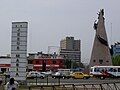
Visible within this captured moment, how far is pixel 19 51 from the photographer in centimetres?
2256

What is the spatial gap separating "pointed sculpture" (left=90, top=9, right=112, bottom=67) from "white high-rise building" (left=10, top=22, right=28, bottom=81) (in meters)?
84.5

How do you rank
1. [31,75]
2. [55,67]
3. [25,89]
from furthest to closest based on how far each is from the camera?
[55,67]
[31,75]
[25,89]

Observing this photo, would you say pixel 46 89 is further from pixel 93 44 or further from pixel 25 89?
Result: pixel 93 44

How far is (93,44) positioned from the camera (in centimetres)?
10875

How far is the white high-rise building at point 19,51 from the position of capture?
22.3 m

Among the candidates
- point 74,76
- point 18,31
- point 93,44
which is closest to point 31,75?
point 74,76

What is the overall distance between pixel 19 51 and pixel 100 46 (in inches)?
3419

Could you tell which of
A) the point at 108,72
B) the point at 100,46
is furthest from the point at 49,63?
the point at 108,72

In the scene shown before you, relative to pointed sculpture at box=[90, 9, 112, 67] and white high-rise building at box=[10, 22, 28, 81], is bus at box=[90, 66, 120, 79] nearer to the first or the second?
pointed sculpture at box=[90, 9, 112, 67]

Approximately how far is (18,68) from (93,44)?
3441 inches

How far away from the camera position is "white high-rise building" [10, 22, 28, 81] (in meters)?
22.3

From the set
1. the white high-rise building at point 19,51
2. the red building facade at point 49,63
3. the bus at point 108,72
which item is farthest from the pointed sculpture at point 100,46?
the white high-rise building at point 19,51

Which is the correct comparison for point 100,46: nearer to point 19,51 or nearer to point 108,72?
point 108,72

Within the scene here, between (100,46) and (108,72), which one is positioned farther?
(100,46)
